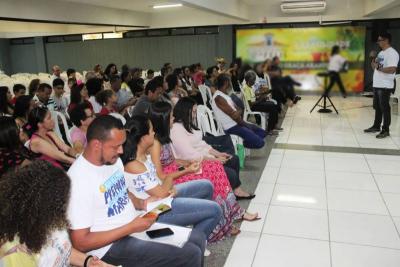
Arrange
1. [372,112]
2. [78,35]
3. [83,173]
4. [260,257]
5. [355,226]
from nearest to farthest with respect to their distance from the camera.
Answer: [83,173]
[260,257]
[355,226]
[372,112]
[78,35]

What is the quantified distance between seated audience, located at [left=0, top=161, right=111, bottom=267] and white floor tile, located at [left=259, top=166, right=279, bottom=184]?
2.83 m

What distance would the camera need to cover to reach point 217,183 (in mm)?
2725

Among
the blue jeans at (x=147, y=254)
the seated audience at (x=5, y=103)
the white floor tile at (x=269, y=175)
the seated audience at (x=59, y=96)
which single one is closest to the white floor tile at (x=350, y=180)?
the white floor tile at (x=269, y=175)

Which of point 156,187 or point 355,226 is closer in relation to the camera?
point 156,187

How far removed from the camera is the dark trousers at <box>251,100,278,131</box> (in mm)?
5665

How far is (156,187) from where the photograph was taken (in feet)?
7.02

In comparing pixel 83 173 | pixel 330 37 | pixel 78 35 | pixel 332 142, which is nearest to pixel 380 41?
pixel 332 142

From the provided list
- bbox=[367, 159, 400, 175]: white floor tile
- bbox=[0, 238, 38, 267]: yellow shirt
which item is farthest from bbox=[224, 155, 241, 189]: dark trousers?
bbox=[0, 238, 38, 267]: yellow shirt

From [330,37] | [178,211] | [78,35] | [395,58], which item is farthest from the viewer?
[78,35]

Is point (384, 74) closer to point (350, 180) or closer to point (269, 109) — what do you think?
point (269, 109)

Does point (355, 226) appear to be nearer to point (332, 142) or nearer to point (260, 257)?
point (260, 257)

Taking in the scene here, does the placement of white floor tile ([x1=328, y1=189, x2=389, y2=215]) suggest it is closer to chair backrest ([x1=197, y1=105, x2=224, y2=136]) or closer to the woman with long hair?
the woman with long hair

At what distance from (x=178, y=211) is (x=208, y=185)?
37 cm

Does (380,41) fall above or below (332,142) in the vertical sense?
above
